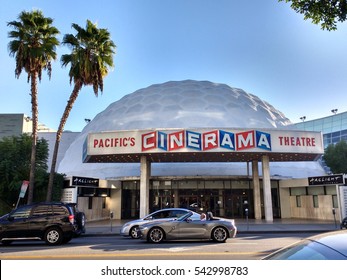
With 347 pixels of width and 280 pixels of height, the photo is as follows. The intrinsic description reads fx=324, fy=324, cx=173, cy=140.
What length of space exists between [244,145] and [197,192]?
9.21m

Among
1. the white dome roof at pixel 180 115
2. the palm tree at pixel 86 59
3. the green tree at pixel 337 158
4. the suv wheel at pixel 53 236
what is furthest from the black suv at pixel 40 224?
the green tree at pixel 337 158

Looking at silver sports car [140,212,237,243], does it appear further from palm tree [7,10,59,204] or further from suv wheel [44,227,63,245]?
palm tree [7,10,59,204]

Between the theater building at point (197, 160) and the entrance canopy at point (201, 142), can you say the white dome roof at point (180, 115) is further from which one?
the entrance canopy at point (201, 142)

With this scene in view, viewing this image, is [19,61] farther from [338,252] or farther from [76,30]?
[338,252]

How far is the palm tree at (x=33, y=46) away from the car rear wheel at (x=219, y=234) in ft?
43.2

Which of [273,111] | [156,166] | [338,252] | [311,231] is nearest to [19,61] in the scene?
[156,166]

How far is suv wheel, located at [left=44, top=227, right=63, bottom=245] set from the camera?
13.4 meters

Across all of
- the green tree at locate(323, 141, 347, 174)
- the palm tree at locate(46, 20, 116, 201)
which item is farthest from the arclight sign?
the green tree at locate(323, 141, 347, 174)

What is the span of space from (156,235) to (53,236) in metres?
4.29

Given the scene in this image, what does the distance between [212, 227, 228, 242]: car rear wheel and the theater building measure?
32.0 ft

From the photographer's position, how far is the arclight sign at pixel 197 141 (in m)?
22.8

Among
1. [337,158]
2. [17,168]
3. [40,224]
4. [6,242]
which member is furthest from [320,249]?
[337,158]

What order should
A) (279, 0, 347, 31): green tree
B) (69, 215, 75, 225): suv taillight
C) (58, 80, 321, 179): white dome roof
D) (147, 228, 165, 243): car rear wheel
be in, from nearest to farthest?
(279, 0, 347, 31): green tree, (147, 228, 165, 243): car rear wheel, (69, 215, 75, 225): suv taillight, (58, 80, 321, 179): white dome roof

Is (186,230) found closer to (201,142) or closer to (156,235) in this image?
(156,235)
